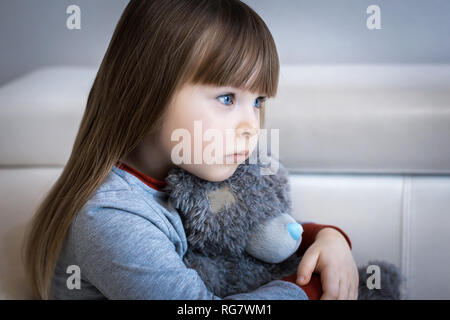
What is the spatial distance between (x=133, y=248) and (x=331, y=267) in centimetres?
26

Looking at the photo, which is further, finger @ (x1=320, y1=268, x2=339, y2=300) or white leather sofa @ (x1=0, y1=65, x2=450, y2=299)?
white leather sofa @ (x1=0, y1=65, x2=450, y2=299)

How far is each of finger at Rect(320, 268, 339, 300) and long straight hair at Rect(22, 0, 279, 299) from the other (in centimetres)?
25

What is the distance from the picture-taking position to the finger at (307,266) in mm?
511

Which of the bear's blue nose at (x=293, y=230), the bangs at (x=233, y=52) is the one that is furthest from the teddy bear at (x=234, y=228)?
the bangs at (x=233, y=52)

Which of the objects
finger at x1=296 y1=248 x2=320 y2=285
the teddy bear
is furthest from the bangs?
finger at x1=296 y1=248 x2=320 y2=285

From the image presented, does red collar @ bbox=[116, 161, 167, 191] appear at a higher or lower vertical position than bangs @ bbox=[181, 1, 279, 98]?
lower

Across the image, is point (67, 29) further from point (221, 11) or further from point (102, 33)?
point (221, 11)

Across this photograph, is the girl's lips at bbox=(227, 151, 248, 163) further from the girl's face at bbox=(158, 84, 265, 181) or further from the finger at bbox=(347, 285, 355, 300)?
the finger at bbox=(347, 285, 355, 300)

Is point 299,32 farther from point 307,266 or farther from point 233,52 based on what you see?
point 307,266

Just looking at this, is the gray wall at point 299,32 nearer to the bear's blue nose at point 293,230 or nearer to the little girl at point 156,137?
the little girl at point 156,137

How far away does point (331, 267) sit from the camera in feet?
1.74

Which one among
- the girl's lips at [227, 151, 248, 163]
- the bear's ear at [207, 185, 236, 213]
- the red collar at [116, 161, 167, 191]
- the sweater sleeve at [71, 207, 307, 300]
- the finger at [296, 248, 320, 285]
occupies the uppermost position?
the girl's lips at [227, 151, 248, 163]

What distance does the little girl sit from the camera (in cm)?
45
